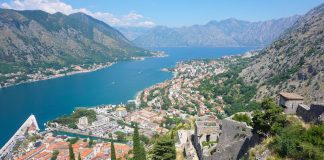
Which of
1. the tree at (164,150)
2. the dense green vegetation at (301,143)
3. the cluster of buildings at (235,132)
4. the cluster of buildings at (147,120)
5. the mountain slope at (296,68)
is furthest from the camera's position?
the cluster of buildings at (147,120)

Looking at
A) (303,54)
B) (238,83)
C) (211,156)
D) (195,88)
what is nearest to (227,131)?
(211,156)

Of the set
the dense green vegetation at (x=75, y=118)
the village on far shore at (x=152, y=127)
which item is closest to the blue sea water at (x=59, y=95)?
the dense green vegetation at (x=75, y=118)

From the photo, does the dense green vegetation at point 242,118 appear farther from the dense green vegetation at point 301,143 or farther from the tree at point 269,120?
the dense green vegetation at point 301,143

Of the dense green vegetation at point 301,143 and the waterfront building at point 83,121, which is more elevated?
the dense green vegetation at point 301,143

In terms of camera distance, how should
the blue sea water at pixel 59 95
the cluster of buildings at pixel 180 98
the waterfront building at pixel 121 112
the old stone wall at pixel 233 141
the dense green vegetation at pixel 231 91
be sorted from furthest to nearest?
Answer: the blue sea water at pixel 59 95, the waterfront building at pixel 121 112, the cluster of buildings at pixel 180 98, the dense green vegetation at pixel 231 91, the old stone wall at pixel 233 141

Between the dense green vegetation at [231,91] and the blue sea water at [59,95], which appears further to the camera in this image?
the blue sea water at [59,95]

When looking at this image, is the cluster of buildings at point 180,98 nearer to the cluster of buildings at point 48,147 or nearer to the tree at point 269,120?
the cluster of buildings at point 48,147

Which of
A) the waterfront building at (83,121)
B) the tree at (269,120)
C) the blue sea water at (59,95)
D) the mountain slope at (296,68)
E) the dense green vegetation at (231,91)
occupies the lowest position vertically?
the blue sea water at (59,95)

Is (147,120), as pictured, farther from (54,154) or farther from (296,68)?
(296,68)
